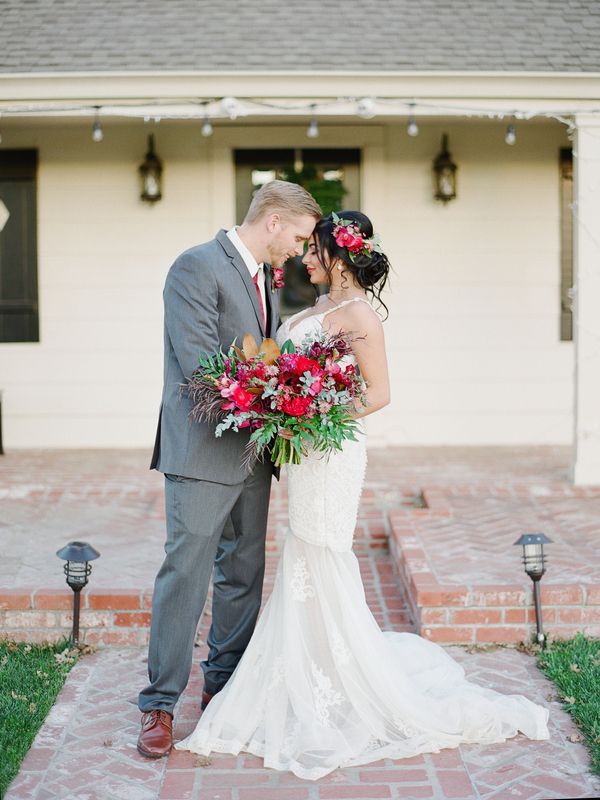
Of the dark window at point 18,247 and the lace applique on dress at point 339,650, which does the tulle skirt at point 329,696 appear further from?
the dark window at point 18,247

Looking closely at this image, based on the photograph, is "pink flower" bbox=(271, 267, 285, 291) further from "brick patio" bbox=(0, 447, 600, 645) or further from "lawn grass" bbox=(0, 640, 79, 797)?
"lawn grass" bbox=(0, 640, 79, 797)

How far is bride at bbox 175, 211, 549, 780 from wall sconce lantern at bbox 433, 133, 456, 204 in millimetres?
4545

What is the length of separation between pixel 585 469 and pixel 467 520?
4.42 ft

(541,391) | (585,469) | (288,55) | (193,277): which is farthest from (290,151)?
(193,277)

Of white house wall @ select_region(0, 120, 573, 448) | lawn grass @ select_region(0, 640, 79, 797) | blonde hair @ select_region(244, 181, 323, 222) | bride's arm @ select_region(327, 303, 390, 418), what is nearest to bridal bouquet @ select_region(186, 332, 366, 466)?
bride's arm @ select_region(327, 303, 390, 418)

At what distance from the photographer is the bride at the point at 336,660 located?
348 cm

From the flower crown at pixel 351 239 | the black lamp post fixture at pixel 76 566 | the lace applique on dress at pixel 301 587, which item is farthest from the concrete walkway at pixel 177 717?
the flower crown at pixel 351 239

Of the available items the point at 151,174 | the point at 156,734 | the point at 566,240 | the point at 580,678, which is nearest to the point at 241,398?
the point at 156,734

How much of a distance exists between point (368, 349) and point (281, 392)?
0.52 metres

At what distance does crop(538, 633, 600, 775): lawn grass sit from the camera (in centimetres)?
357

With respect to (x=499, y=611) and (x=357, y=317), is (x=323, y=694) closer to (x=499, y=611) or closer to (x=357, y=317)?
(x=499, y=611)

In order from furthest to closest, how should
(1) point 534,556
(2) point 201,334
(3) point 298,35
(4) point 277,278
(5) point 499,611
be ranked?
(3) point 298,35
(5) point 499,611
(1) point 534,556
(4) point 277,278
(2) point 201,334

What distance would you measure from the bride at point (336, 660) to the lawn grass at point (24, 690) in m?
0.61

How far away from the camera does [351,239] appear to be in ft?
11.8
